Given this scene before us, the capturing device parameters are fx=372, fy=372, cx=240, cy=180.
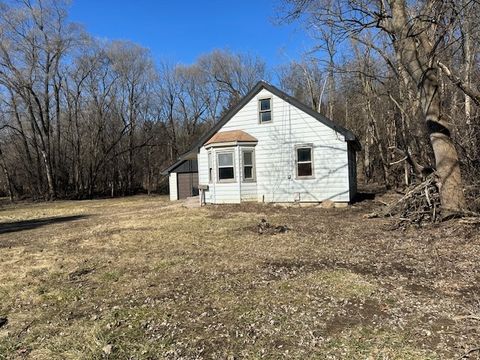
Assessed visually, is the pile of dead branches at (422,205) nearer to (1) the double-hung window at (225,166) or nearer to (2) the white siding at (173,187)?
(1) the double-hung window at (225,166)

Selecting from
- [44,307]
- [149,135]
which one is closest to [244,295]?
[44,307]

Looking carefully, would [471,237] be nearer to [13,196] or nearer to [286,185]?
[286,185]

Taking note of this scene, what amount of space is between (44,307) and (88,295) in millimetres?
598

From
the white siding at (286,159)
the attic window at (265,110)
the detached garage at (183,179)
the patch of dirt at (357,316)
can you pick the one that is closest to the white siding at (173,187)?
the detached garage at (183,179)

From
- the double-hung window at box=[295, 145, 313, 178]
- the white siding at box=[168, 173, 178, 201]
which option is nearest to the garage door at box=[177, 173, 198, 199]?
the white siding at box=[168, 173, 178, 201]

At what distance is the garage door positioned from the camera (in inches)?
1041

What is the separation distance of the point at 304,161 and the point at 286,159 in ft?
2.67

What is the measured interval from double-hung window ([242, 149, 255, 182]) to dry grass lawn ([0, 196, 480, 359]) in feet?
24.7

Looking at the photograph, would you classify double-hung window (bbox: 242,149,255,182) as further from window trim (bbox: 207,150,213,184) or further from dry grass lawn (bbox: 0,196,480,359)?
dry grass lawn (bbox: 0,196,480,359)

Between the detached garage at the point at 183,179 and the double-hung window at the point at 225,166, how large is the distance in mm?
9550

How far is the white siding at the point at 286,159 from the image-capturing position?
612 inches

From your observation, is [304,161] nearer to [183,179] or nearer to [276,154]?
[276,154]

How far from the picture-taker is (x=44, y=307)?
517cm

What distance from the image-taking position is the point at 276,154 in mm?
16688
